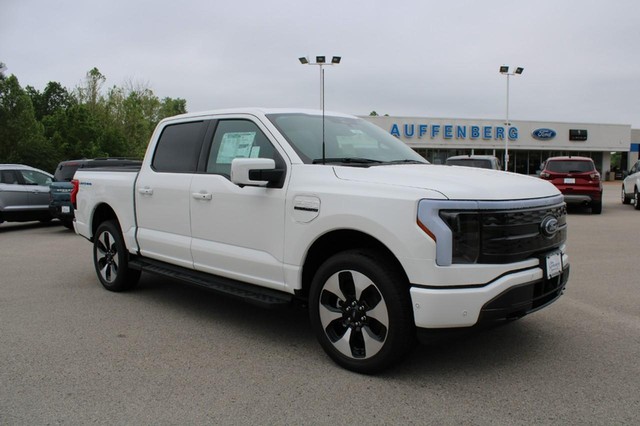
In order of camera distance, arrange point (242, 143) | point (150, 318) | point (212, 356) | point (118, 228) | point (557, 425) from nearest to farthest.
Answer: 1. point (557, 425)
2. point (212, 356)
3. point (242, 143)
4. point (150, 318)
5. point (118, 228)

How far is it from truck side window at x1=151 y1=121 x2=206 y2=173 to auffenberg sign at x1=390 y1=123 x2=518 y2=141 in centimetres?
3764

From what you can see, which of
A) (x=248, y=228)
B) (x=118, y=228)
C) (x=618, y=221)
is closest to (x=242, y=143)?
(x=248, y=228)

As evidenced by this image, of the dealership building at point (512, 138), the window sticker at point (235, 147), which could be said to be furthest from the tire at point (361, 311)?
the dealership building at point (512, 138)

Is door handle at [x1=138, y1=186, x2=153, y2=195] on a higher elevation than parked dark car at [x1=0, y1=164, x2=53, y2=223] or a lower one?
higher

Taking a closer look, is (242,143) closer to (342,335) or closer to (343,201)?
(343,201)

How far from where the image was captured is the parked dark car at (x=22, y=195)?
13606 mm

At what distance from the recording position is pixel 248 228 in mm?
4484

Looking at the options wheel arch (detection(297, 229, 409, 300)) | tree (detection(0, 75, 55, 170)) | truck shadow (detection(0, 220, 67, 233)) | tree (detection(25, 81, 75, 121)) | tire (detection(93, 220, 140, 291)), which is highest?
tree (detection(25, 81, 75, 121))

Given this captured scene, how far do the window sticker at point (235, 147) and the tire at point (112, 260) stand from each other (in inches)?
79.2

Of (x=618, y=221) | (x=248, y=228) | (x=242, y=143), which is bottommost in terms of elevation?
(x=618, y=221)

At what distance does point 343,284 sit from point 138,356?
1.72 meters

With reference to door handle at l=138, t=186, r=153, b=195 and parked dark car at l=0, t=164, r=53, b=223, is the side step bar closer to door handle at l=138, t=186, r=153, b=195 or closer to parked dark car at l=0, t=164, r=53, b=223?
door handle at l=138, t=186, r=153, b=195

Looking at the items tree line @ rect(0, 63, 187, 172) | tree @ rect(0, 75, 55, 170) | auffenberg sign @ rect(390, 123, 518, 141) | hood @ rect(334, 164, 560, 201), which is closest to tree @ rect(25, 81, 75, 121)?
tree line @ rect(0, 63, 187, 172)

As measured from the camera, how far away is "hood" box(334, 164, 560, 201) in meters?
3.49
